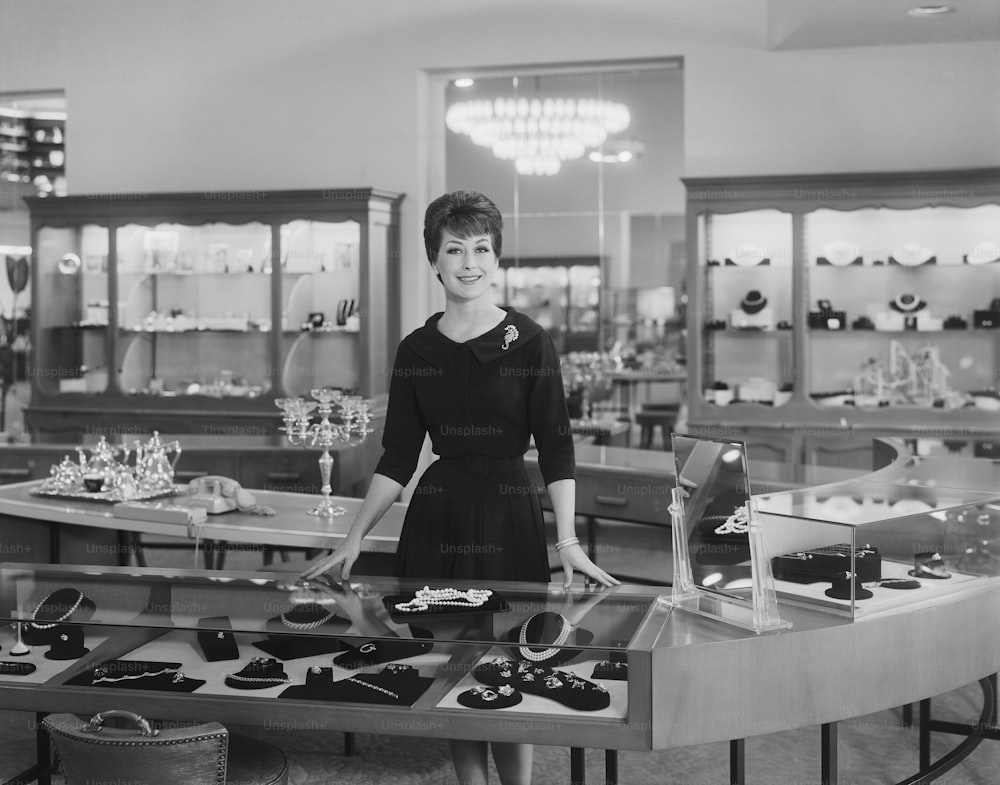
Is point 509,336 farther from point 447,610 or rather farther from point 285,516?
point 285,516

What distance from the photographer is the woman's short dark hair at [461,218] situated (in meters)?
2.60

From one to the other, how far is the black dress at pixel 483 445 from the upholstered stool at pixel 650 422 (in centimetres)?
574

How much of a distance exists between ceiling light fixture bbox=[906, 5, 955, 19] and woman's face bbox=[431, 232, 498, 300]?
4046mm

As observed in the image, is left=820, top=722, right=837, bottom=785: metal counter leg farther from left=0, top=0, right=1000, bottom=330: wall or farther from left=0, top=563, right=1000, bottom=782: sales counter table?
left=0, top=0, right=1000, bottom=330: wall

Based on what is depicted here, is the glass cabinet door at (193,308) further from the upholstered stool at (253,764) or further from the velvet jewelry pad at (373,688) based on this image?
the velvet jewelry pad at (373,688)

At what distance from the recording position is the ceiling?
223 inches

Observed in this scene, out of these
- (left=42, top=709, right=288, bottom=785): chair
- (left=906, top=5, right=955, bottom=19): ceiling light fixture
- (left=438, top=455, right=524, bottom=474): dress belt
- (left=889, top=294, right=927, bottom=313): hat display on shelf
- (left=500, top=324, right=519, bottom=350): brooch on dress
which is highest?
(left=906, top=5, right=955, bottom=19): ceiling light fixture

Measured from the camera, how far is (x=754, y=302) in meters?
6.67

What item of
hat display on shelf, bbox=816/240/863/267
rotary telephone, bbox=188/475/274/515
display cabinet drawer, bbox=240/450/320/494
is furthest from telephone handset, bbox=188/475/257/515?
hat display on shelf, bbox=816/240/863/267

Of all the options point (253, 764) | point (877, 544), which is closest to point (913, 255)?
point (877, 544)

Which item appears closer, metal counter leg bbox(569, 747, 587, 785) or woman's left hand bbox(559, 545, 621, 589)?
woman's left hand bbox(559, 545, 621, 589)

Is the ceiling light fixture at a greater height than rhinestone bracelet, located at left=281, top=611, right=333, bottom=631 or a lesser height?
greater

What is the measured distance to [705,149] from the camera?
6859 mm

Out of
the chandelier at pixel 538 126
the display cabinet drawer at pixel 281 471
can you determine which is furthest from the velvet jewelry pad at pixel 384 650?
the chandelier at pixel 538 126
